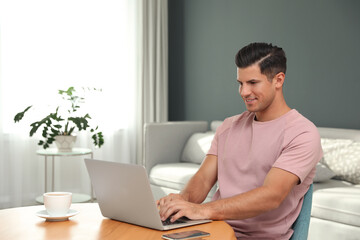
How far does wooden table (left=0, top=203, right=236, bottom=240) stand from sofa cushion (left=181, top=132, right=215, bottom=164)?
2.63m

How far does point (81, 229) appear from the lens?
4.39 ft

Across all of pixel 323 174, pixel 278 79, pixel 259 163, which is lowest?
pixel 323 174

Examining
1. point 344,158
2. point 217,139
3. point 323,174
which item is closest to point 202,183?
point 217,139

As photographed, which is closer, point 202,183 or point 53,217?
point 53,217

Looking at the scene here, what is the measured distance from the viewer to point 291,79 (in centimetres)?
407

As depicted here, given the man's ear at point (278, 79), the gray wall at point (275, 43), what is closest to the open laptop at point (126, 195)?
the man's ear at point (278, 79)

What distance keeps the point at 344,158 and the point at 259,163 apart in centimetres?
170

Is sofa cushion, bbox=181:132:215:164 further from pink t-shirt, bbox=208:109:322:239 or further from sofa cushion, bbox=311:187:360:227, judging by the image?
pink t-shirt, bbox=208:109:322:239

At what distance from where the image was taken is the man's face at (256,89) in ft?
5.40

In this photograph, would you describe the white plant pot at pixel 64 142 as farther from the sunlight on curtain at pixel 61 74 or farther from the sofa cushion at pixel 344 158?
the sofa cushion at pixel 344 158

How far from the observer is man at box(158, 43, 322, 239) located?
4.82 feet

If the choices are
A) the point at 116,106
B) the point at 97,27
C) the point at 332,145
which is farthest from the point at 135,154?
the point at 332,145

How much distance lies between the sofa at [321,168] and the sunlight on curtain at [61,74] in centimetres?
86

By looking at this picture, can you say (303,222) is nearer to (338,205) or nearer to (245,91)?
(245,91)
